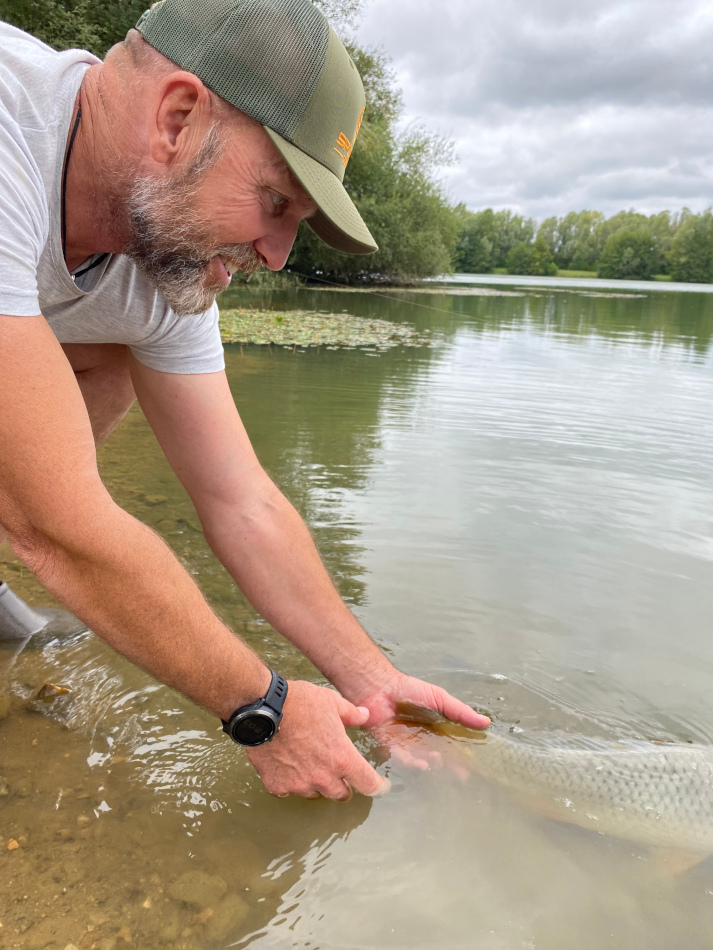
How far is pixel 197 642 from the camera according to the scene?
60.8 inches

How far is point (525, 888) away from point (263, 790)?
0.73 metres

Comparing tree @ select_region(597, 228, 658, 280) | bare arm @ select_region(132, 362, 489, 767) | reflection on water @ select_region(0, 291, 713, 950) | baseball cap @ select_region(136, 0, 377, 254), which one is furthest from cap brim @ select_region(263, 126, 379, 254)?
tree @ select_region(597, 228, 658, 280)

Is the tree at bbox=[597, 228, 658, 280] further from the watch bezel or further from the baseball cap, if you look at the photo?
the watch bezel

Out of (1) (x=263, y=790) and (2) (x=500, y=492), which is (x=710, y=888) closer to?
(1) (x=263, y=790)

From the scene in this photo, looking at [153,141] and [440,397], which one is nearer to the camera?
[153,141]

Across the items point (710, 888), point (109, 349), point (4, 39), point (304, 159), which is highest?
point (4, 39)

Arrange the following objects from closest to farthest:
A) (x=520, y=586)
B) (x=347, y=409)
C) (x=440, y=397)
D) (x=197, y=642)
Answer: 1. (x=197, y=642)
2. (x=520, y=586)
3. (x=347, y=409)
4. (x=440, y=397)

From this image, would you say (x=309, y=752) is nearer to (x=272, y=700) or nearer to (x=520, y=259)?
(x=272, y=700)


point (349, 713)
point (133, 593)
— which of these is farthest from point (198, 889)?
point (133, 593)

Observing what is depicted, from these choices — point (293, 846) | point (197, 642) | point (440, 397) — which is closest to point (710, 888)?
point (293, 846)

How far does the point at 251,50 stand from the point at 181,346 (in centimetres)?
89

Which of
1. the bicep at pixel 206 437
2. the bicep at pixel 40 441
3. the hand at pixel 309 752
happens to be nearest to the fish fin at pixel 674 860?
the hand at pixel 309 752

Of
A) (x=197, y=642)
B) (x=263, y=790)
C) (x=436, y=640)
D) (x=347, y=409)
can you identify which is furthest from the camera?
(x=347, y=409)

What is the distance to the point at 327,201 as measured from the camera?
172 cm
